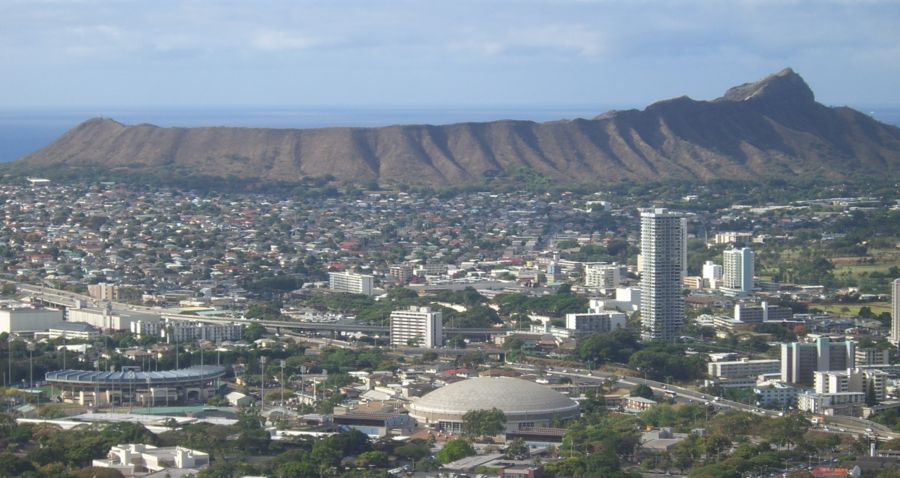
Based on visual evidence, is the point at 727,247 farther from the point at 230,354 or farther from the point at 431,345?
the point at 230,354

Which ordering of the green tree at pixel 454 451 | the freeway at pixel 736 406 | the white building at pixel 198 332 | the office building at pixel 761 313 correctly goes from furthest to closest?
the office building at pixel 761 313 < the white building at pixel 198 332 < the freeway at pixel 736 406 < the green tree at pixel 454 451

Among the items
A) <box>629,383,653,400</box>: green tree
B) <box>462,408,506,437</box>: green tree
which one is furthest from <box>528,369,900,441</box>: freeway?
<box>462,408,506,437</box>: green tree

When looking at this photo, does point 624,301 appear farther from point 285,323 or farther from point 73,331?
point 73,331

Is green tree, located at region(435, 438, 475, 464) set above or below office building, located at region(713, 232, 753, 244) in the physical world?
below

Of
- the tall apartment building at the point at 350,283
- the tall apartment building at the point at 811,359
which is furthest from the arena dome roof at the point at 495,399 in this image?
the tall apartment building at the point at 350,283

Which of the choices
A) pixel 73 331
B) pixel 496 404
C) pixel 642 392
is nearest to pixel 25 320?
pixel 73 331

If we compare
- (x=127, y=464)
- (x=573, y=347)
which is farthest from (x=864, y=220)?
(x=127, y=464)

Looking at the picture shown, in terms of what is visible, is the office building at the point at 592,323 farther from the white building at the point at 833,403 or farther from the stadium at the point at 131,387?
the stadium at the point at 131,387

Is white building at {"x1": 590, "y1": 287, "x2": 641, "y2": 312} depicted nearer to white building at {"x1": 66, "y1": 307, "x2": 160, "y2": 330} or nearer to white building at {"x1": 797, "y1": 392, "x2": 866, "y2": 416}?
white building at {"x1": 66, "y1": 307, "x2": 160, "y2": 330}
